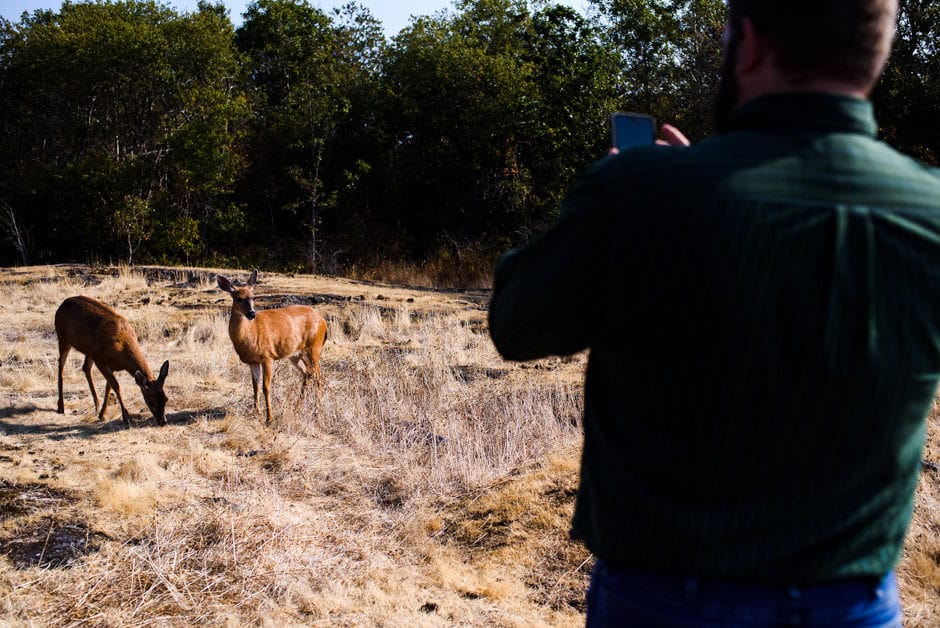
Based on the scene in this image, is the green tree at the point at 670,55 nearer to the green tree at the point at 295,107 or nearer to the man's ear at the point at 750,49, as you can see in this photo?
the green tree at the point at 295,107

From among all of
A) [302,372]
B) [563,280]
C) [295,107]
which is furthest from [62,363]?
[295,107]

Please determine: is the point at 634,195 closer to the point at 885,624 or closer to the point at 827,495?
the point at 827,495

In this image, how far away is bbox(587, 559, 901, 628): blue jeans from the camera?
4.50 ft

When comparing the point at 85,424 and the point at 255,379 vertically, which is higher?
the point at 255,379

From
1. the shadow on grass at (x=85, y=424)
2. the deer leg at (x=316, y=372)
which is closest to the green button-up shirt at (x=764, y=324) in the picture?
the shadow on grass at (x=85, y=424)

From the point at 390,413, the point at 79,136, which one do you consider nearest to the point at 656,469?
the point at 390,413

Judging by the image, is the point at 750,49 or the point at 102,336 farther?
the point at 102,336

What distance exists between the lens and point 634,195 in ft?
4.43

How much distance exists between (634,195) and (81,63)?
2481 cm

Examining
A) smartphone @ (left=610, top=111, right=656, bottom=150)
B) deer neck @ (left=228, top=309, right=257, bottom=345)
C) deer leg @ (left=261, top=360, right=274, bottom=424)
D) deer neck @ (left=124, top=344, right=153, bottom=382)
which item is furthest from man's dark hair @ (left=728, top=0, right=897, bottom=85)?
deer neck @ (left=124, top=344, right=153, bottom=382)

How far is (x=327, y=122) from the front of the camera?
1004 inches

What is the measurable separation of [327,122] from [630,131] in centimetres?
2458

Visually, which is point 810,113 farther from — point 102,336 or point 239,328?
point 102,336

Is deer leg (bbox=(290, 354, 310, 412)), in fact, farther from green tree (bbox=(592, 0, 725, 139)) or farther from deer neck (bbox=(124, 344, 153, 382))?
green tree (bbox=(592, 0, 725, 139))
